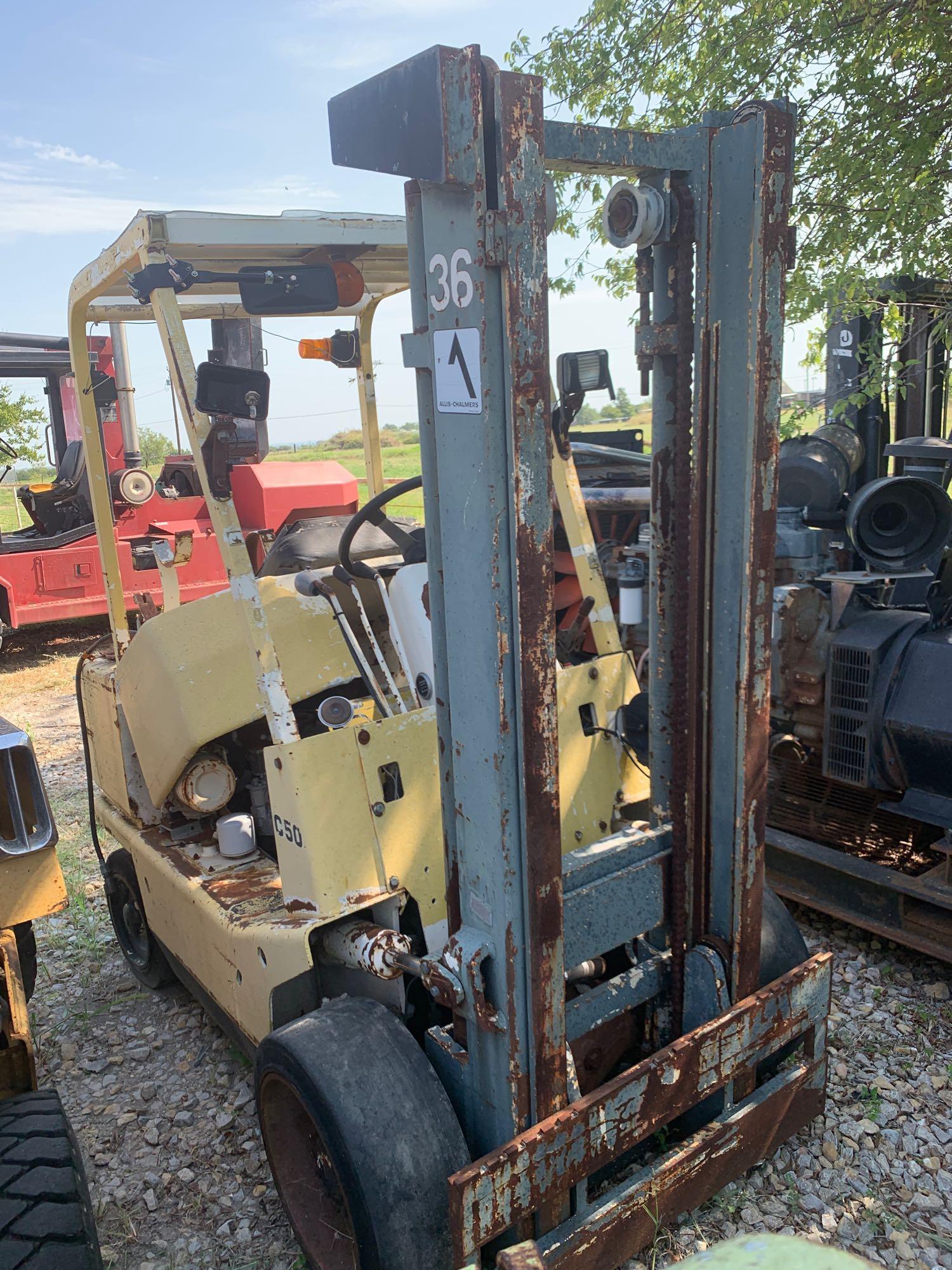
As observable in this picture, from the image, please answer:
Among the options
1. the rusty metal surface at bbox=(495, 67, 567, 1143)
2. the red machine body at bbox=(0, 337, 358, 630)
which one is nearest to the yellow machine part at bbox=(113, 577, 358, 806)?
the rusty metal surface at bbox=(495, 67, 567, 1143)

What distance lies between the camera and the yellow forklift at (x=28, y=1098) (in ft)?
6.59

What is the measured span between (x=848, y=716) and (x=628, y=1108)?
2153mm

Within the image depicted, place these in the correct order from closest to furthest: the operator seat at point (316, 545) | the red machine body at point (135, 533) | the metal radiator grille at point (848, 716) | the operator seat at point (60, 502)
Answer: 1. the operator seat at point (316, 545)
2. the metal radiator grille at point (848, 716)
3. the red machine body at point (135, 533)
4. the operator seat at point (60, 502)

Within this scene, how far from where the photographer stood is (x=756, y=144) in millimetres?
2014

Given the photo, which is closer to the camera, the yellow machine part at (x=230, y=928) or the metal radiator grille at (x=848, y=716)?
the yellow machine part at (x=230, y=928)

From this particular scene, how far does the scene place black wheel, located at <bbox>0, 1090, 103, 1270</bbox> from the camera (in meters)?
1.97

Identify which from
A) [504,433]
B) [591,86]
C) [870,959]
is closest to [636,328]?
[504,433]

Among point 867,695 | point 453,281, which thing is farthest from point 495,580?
point 867,695

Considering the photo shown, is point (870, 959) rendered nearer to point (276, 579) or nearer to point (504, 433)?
point (276, 579)

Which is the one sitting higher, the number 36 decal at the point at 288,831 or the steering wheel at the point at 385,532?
the steering wheel at the point at 385,532

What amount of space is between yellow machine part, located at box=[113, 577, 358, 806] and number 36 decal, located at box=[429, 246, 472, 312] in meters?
1.49

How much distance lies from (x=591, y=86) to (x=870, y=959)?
4.93 metres

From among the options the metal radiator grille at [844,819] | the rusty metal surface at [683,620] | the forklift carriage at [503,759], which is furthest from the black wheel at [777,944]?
the metal radiator grille at [844,819]

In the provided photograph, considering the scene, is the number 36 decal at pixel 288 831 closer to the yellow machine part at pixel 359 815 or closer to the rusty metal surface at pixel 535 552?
the yellow machine part at pixel 359 815
